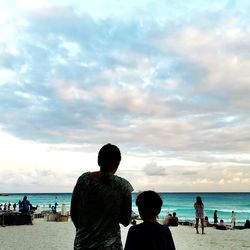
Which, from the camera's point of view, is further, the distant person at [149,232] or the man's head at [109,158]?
the man's head at [109,158]

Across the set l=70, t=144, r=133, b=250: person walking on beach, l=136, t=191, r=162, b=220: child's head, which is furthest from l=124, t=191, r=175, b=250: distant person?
l=70, t=144, r=133, b=250: person walking on beach

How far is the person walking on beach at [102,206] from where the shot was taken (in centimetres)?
322

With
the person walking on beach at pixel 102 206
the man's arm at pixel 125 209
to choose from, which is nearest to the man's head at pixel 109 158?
the person walking on beach at pixel 102 206

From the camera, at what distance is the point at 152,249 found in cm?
313

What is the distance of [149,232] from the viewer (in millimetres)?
3158

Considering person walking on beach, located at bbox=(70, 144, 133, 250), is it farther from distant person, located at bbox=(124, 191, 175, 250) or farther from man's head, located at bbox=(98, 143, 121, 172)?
distant person, located at bbox=(124, 191, 175, 250)

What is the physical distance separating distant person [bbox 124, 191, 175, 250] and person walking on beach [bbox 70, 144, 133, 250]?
0.35 feet

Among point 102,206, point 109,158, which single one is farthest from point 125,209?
point 109,158

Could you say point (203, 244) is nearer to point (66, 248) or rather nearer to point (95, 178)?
point (66, 248)

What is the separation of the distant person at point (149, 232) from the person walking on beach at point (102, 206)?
105 mm

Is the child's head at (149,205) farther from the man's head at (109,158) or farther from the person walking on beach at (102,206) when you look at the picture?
the man's head at (109,158)

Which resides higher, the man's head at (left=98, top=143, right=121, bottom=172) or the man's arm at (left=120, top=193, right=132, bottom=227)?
the man's head at (left=98, top=143, right=121, bottom=172)

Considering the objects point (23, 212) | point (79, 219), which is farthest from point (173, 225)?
point (79, 219)

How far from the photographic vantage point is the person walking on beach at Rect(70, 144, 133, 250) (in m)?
3.22
